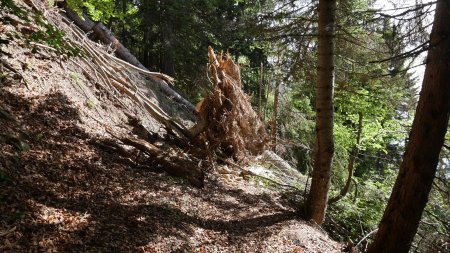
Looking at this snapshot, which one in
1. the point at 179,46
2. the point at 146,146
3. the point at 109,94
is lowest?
the point at 146,146

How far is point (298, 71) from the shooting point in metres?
6.94

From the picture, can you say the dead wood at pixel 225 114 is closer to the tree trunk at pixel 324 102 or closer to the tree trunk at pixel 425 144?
the tree trunk at pixel 324 102

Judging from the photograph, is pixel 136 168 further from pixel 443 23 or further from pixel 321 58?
pixel 443 23

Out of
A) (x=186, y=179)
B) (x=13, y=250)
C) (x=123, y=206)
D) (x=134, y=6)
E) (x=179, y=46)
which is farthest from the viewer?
A: (x=134, y=6)

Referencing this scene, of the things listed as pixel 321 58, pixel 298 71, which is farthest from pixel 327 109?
pixel 298 71

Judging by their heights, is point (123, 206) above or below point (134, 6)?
below

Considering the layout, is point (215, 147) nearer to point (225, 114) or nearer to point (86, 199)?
point (225, 114)

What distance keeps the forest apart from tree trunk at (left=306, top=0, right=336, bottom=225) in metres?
0.02

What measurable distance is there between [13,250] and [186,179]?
337 centimetres

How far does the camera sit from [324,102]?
17.6ft

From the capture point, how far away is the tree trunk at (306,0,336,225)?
5184mm

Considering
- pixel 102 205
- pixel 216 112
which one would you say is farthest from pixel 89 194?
pixel 216 112

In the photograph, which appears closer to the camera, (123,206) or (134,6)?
(123,206)

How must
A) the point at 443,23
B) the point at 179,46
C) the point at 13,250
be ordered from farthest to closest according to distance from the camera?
the point at 179,46, the point at 443,23, the point at 13,250
